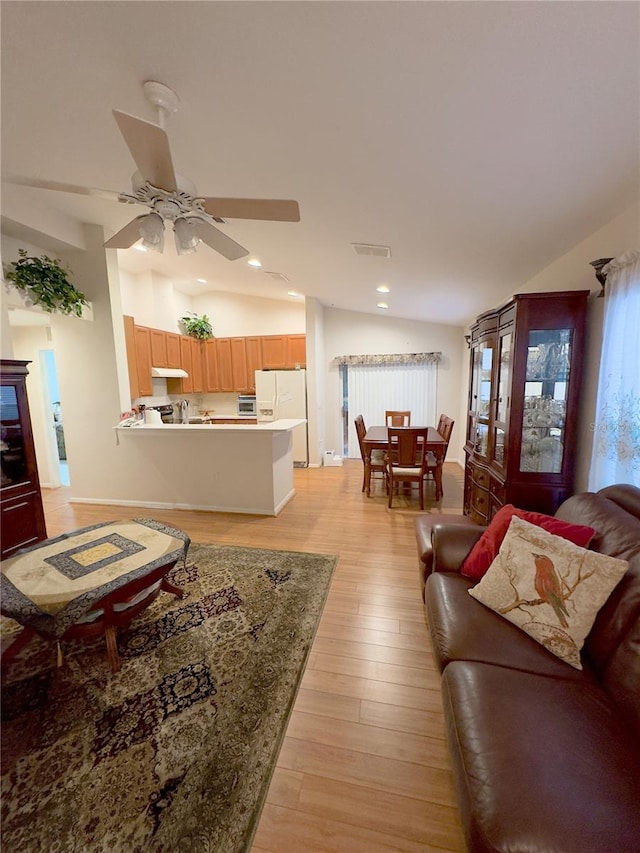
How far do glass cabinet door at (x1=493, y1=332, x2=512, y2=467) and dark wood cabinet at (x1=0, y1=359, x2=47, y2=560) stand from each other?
4.03 m

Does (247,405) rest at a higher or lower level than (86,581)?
higher

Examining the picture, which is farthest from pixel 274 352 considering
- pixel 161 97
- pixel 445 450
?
pixel 161 97

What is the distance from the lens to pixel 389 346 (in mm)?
5977

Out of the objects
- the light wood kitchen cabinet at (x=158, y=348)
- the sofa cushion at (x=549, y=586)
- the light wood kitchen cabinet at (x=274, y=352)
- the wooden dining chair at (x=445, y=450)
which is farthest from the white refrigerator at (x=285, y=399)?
the sofa cushion at (x=549, y=586)

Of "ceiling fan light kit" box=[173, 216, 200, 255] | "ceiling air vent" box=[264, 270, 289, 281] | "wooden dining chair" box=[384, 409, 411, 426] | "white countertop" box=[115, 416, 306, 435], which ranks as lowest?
"wooden dining chair" box=[384, 409, 411, 426]

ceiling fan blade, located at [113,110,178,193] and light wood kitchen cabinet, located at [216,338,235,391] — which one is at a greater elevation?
ceiling fan blade, located at [113,110,178,193]

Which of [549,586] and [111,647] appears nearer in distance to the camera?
[549,586]

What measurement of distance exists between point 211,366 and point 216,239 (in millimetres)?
4341

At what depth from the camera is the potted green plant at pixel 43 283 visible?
3119 millimetres

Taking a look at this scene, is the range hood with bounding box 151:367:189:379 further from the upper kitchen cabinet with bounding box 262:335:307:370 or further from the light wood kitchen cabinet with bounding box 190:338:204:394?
the upper kitchen cabinet with bounding box 262:335:307:370

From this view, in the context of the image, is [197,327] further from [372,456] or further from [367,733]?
[367,733]

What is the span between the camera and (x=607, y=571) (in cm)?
126

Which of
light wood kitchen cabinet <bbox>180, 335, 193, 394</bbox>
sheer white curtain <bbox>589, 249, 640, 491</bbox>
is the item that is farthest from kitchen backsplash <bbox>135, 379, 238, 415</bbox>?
sheer white curtain <bbox>589, 249, 640, 491</bbox>

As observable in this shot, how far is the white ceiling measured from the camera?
3.37 ft
